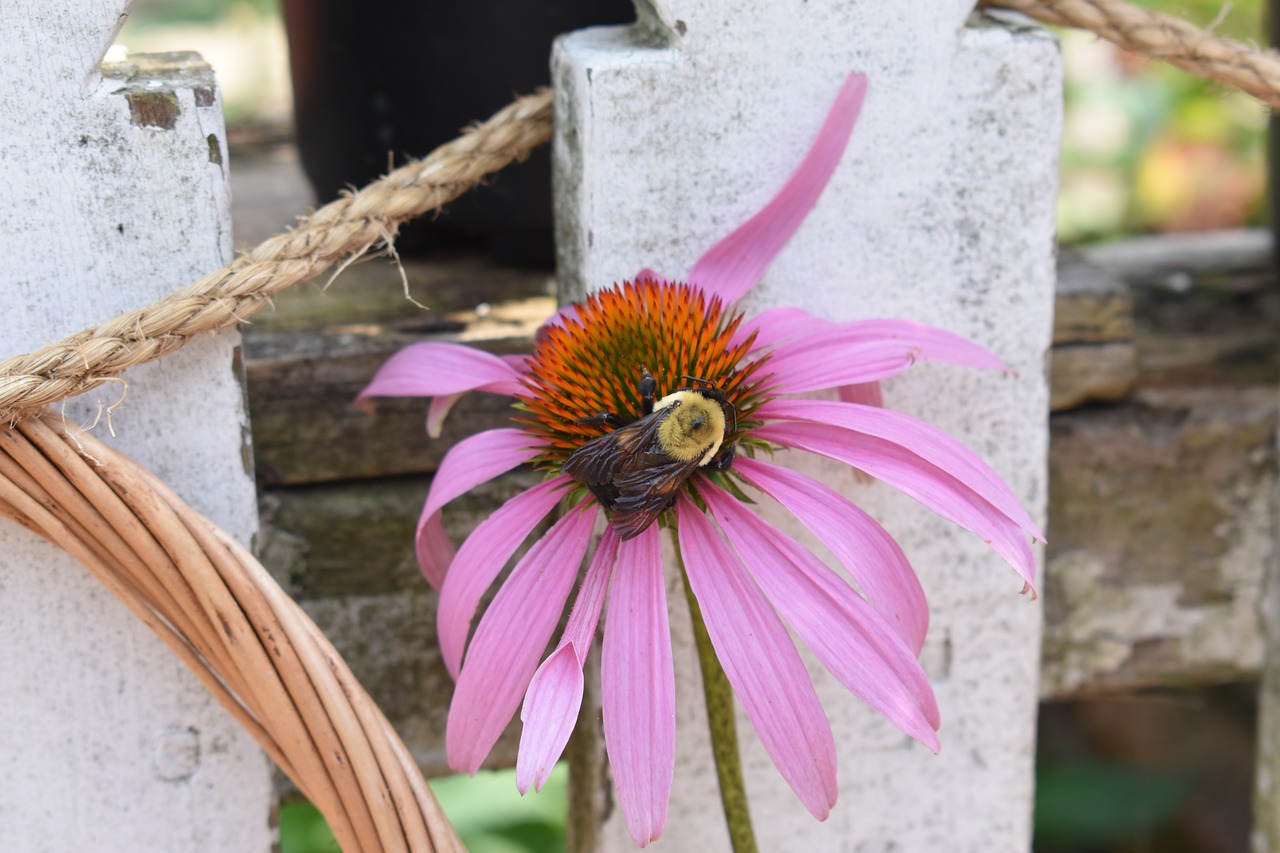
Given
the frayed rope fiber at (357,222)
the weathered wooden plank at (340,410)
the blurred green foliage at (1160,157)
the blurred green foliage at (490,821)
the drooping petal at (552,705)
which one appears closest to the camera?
the drooping petal at (552,705)

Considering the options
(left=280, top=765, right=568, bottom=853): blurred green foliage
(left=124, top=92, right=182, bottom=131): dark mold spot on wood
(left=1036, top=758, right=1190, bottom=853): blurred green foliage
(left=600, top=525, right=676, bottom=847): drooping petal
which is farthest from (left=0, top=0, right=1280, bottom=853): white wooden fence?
(left=1036, top=758, right=1190, bottom=853): blurred green foliage

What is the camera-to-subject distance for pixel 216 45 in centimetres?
301

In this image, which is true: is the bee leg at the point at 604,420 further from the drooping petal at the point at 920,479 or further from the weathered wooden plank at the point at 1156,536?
the weathered wooden plank at the point at 1156,536

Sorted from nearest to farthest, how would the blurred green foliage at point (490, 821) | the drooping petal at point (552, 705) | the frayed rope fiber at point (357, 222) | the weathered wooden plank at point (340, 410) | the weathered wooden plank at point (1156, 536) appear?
the drooping petal at point (552, 705) < the frayed rope fiber at point (357, 222) < the weathered wooden plank at point (340, 410) < the weathered wooden plank at point (1156, 536) < the blurred green foliage at point (490, 821)

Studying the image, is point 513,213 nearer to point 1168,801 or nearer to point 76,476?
point 76,476

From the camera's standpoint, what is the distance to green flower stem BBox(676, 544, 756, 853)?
23.4 inches

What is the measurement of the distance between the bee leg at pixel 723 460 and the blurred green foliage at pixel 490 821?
0.95 meters

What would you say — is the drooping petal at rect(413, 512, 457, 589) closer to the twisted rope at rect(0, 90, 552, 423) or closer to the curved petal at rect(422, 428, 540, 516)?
the curved petal at rect(422, 428, 540, 516)

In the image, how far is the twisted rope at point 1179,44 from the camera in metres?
0.70

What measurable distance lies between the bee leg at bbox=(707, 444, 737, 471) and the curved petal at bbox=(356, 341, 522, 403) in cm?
13

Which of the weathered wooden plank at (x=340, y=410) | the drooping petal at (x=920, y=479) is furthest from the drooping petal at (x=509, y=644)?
the weathered wooden plank at (x=340, y=410)

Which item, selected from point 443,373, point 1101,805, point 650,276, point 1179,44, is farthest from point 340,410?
point 1101,805

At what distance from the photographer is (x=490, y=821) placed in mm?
1429

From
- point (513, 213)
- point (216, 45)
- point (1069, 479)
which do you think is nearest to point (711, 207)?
point (513, 213)
